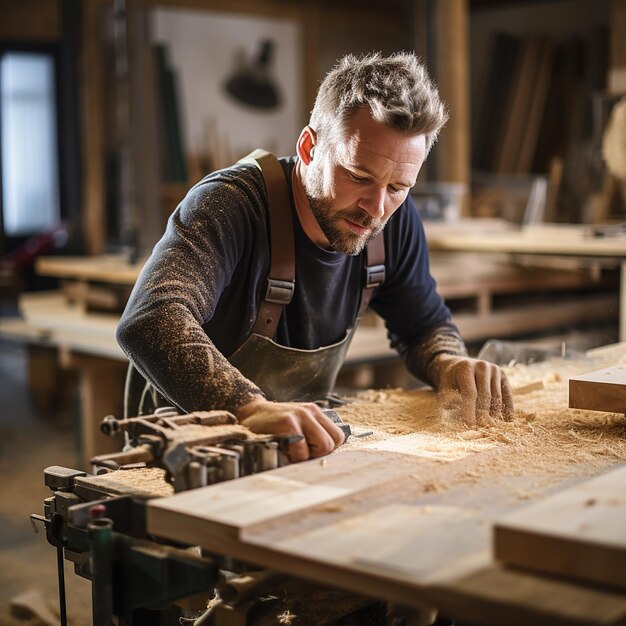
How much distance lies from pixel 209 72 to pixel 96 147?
1637 mm

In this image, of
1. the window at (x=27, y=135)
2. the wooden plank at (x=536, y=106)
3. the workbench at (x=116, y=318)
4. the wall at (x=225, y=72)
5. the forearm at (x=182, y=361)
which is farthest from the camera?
the window at (x=27, y=135)

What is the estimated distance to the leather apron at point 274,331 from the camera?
8.59 feet

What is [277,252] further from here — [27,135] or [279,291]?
[27,135]

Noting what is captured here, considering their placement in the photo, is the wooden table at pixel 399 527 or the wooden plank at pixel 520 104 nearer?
the wooden table at pixel 399 527

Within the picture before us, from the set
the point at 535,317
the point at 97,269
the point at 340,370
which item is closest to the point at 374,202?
the point at 340,370

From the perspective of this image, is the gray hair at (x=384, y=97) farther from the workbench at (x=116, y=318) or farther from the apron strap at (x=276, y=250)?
the workbench at (x=116, y=318)

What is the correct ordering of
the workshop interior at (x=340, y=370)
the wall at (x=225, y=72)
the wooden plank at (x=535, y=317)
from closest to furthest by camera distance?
the workshop interior at (x=340, y=370)
the wooden plank at (x=535, y=317)
the wall at (x=225, y=72)

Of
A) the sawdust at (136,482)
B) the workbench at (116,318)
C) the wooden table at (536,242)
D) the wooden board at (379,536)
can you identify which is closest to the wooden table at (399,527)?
the wooden board at (379,536)

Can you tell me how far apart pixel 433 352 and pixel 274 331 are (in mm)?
479

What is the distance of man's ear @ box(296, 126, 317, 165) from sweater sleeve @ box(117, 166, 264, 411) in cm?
14

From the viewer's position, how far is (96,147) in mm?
8055

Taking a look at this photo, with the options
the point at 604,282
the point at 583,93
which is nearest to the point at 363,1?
the point at 583,93

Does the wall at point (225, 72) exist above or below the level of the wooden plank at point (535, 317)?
above

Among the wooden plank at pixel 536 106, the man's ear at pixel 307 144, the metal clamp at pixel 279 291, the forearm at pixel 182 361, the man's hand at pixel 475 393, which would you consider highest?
the wooden plank at pixel 536 106
